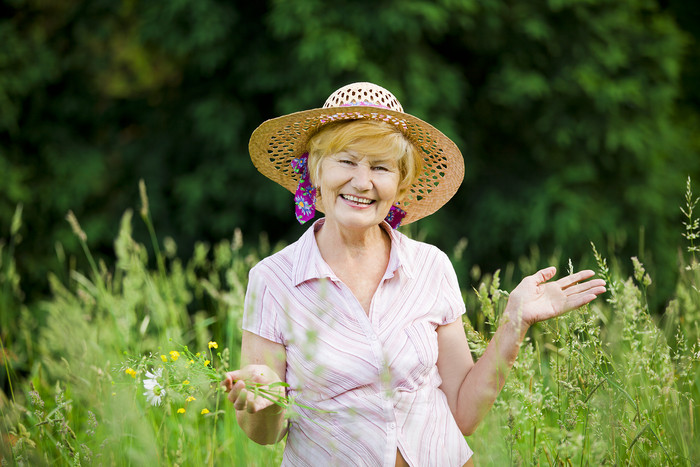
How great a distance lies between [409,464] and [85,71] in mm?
6619

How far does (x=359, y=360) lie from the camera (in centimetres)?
162

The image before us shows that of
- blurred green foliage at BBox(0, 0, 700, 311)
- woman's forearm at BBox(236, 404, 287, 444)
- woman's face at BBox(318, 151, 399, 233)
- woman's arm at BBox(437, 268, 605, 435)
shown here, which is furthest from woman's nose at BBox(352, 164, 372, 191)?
blurred green foliage at BBox(0, 0, 700, 311)

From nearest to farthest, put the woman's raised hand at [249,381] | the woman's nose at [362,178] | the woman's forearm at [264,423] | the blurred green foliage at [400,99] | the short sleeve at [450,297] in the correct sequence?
the woman's raised hand at [249,381] < the woman's forearm at [264,423] < the woman's nose at [362,178] < the short sleeve at [450,297] < the blurred green foliage at [400,99]

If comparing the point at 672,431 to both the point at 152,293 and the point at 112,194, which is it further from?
the point at 112,194

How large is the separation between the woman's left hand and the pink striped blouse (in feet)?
0.73

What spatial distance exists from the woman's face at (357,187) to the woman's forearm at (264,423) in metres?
0.54

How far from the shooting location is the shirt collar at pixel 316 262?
172cm

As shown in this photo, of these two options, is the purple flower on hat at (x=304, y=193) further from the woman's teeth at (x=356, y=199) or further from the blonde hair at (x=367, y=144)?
the woman's teeth at (x=356, y=199)

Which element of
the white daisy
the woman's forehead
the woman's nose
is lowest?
the white daisy

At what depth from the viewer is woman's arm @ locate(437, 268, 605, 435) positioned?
161cm

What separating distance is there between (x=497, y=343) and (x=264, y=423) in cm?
65

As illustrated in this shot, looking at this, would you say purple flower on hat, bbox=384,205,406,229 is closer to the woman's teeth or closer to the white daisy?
the woman's teeth

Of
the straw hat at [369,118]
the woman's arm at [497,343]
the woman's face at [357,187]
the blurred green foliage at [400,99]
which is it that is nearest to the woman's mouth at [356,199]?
the woman's face at [357,187]

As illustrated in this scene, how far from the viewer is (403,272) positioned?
5.79 ft
